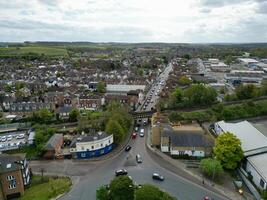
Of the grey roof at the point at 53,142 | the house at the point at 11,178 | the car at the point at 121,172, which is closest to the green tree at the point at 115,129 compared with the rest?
the grey roof at the point at 53,142

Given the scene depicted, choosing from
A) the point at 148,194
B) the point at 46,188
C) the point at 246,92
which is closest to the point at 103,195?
the point at 148,194

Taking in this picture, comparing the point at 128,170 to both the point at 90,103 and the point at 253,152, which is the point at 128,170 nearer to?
the point at 253,152

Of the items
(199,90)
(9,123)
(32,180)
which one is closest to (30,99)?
(9,123)

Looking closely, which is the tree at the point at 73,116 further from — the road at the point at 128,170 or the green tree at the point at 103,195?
the green tree at the point at 103,195

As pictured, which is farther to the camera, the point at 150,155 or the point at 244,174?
the point at 150,155

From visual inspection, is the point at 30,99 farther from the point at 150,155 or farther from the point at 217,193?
the point at 217,193
